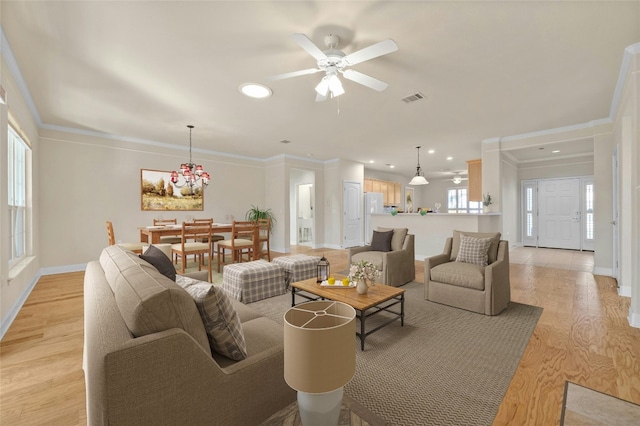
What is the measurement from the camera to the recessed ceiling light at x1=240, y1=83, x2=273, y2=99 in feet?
10.9

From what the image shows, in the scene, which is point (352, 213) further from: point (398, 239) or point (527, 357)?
point (527, 357)

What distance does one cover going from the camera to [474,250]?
334 cm

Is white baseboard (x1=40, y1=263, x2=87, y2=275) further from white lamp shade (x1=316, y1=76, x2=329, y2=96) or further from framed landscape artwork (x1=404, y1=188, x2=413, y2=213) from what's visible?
framed landscape artwork (x1=404, y1=188, x2=413, y2=213)

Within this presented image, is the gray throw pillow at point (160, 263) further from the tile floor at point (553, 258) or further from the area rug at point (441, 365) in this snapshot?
the tile floor at point (553, 258)

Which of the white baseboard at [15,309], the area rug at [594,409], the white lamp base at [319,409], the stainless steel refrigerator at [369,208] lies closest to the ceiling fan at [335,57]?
the white lamp base at [319,409]

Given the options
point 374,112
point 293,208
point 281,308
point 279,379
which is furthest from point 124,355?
point 293,208

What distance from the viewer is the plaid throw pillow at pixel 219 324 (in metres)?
1.19

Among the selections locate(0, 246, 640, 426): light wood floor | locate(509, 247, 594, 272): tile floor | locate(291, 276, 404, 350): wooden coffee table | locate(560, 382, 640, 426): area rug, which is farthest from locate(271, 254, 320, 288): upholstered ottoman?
locate(509, 247, 594, 272): tile floor

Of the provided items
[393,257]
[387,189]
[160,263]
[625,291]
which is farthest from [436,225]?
[160,263]

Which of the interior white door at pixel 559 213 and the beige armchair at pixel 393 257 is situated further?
the interior white door at pixel 559 213

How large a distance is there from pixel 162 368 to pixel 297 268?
292cm

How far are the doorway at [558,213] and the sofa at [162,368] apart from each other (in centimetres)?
907

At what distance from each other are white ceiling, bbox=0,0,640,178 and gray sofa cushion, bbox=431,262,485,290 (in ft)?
7.04

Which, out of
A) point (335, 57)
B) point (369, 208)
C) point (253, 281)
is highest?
point (335, 57)
